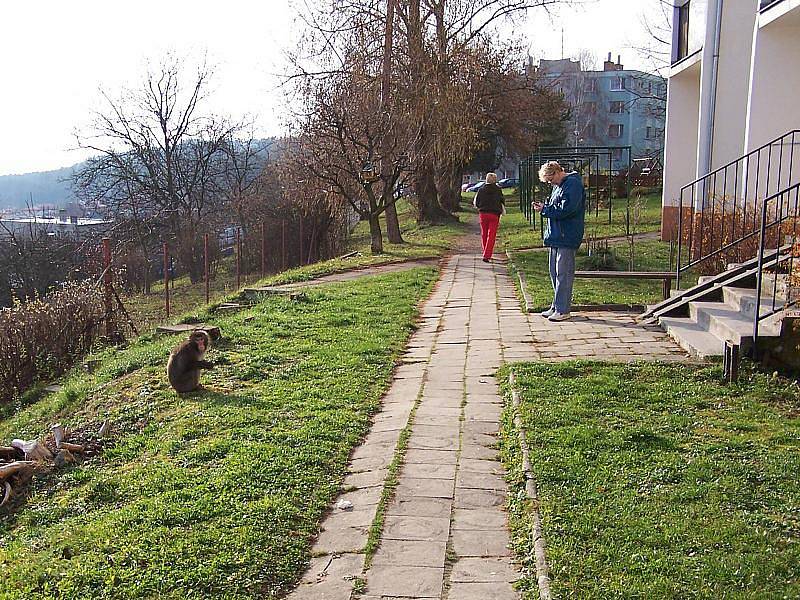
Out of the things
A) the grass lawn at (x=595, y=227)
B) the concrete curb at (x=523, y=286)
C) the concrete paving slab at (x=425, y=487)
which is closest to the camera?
the concrete paving slab at (x=425, y=487)

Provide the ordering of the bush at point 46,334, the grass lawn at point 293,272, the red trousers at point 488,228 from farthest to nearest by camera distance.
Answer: the grass lawn at point 293,272 < the red trousers at point 488,228 < the bush at point 46,334

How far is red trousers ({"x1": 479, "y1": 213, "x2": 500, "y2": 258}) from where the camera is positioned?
587 inches

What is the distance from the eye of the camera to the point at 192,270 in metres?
28.6

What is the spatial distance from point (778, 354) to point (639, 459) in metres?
2.57

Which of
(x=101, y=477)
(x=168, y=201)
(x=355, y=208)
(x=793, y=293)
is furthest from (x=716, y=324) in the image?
(x=168, y=201)

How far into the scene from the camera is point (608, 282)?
12.3 meters

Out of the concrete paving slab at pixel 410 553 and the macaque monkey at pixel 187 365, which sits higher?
the macaque monkey at pixel 187 365

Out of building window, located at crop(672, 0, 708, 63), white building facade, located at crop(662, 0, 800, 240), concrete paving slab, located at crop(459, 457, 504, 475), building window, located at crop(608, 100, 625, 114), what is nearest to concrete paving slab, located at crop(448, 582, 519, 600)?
concrete paving slab, located at crop(459, 457, 504, 475)

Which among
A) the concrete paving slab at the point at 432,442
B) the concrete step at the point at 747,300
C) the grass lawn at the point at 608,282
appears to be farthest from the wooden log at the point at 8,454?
the concrete step at the point at 747,300

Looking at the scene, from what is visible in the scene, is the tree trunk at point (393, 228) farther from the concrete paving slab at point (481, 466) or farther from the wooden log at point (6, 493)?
the concrete paving slab at point (481, 466)

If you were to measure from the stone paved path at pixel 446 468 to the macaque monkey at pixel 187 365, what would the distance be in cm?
179

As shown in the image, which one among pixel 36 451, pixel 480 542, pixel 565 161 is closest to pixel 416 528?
pixel 480 542

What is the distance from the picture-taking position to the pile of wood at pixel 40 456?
5.53 m

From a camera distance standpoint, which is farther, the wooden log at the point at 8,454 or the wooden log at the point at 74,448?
the wooden log at the point at 8,454
